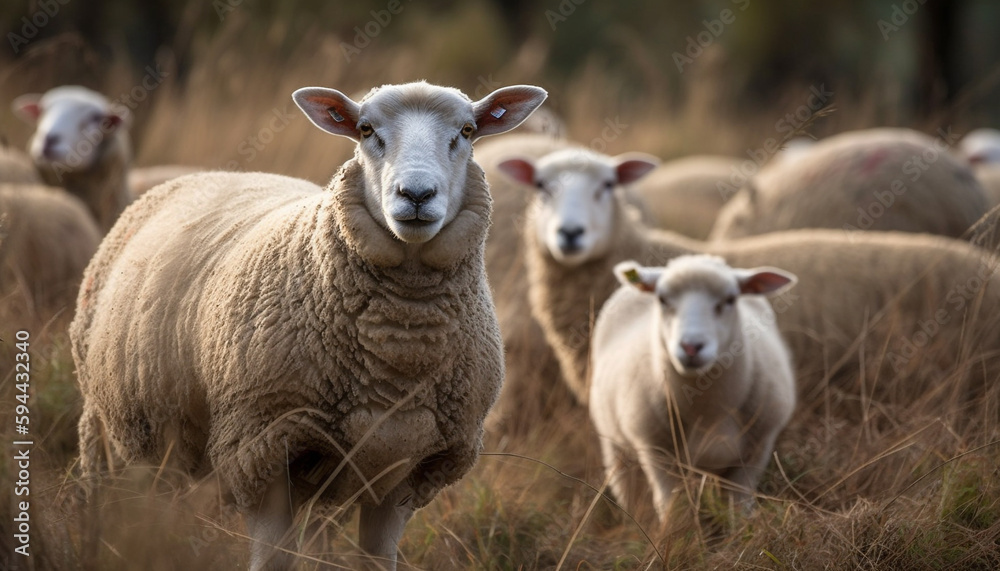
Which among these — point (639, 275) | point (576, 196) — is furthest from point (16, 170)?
point (639, 275)

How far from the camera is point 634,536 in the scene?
388 centimetres

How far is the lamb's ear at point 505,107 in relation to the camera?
2.98 metres

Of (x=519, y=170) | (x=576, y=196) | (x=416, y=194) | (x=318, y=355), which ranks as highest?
(x=416, y=194)

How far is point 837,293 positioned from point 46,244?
4.00m

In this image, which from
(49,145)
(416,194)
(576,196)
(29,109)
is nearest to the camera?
(416,194)

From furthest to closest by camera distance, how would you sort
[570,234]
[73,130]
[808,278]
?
[73,130] → [808,278] → [570,234]

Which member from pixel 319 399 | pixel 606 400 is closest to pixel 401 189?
pixel 319 399

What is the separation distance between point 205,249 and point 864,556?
2.07 m

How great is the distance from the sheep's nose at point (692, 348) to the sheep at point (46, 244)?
9.12 ft

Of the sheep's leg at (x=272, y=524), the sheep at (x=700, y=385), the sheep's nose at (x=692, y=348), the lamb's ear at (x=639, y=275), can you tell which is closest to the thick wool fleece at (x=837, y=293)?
the sheep at (x=700, y=385)

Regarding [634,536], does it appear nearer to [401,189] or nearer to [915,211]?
[401,189]

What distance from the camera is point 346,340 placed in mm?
2705

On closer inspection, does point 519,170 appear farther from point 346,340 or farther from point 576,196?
point 346,340

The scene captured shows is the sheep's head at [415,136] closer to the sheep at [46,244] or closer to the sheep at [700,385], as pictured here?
the sheep at [700,385]
